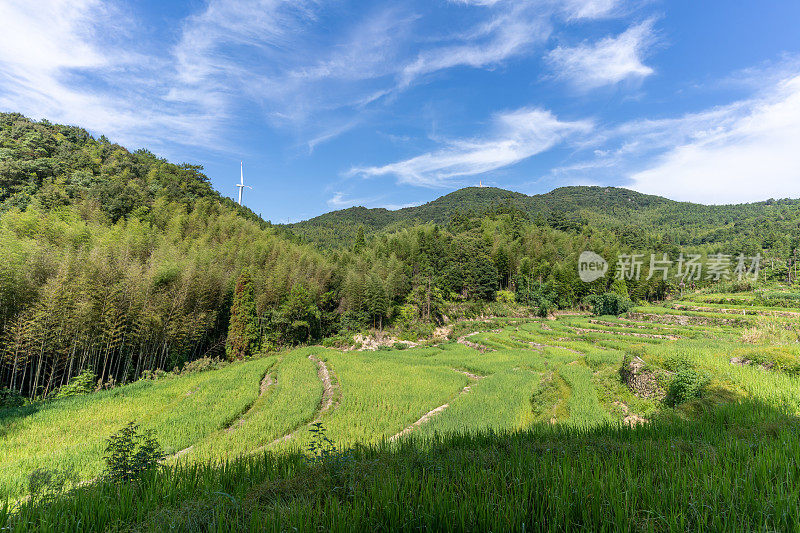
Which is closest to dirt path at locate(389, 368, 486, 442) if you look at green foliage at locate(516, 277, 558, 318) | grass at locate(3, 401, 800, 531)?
grass at locate(3, 401, 800, 531)

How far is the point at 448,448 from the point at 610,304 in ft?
168

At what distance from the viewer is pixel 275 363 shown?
22062 mm

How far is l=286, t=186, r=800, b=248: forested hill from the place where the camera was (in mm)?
83688

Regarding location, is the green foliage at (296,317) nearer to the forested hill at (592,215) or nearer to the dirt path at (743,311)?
the forested hill at (592,215)

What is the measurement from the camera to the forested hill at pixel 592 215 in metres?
83.7

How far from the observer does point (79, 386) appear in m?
14.1

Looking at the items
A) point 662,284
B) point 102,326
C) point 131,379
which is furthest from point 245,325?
point 662,284

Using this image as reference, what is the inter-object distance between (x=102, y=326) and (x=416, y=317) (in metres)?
31.1

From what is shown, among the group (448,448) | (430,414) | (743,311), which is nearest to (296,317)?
(430,414)

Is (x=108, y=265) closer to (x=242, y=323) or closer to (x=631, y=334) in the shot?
(x=242, y=323)

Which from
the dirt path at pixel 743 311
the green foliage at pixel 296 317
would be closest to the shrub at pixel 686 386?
the green foliage at pixel 296 317

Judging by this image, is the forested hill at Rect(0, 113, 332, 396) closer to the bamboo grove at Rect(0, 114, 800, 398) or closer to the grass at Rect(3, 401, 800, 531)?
the bamboo grove at Rect(0, 114, 800, 398)

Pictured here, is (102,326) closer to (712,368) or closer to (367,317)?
(367,317)

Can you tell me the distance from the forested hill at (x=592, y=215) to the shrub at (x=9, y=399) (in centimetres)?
6464
